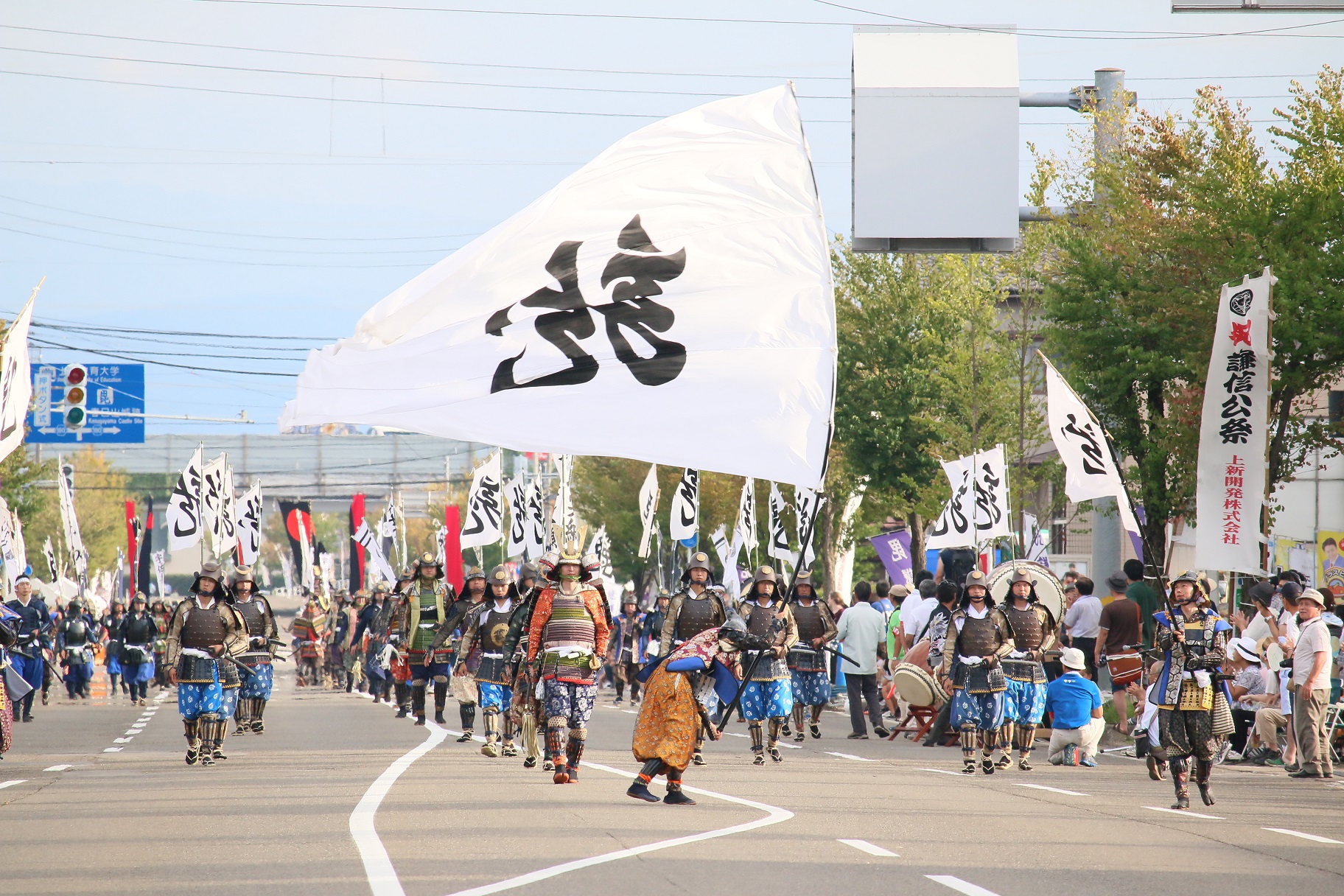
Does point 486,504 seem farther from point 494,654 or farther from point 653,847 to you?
point 653,847

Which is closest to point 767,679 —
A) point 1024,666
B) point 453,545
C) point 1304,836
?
point 1024,666

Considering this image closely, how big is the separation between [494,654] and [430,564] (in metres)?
4.82

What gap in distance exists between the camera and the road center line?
10.5 metres

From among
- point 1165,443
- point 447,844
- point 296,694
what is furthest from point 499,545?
point 447,844

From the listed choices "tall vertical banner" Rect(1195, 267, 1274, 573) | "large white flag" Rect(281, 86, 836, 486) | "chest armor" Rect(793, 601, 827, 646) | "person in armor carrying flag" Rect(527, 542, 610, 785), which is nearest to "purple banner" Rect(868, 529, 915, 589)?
"chest armor" Rect(793, 601, 827, 646)

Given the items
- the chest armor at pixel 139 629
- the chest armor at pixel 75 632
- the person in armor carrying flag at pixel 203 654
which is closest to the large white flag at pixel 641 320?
the person in armor carrying flag at pixel 203 654

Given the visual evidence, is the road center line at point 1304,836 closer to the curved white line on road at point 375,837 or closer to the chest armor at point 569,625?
the chest armor at point 569,625

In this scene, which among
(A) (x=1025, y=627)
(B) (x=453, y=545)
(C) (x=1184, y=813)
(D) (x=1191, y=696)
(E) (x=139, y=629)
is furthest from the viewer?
(B) (x=453, y=545)

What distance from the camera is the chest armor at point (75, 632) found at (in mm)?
33219

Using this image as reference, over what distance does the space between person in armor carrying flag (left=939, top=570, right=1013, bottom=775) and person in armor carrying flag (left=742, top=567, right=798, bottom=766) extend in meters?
1.75

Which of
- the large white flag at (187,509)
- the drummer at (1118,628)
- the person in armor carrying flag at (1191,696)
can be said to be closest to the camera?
the person in armor carrying flag at (1191,696)

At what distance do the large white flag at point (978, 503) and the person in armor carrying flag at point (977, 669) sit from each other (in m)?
8.59

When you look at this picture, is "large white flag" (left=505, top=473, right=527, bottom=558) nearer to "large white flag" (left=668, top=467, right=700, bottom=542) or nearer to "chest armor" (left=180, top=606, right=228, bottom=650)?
"large white flag" (left=668, top=467, right=700, bottom=542)

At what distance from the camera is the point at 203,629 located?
16.8 meters
